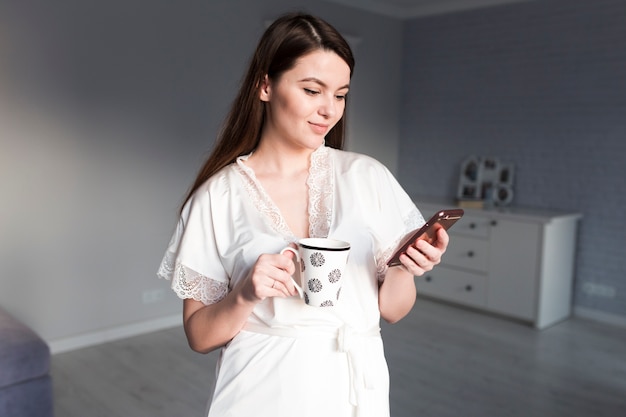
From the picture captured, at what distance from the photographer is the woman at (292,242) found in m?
0.98

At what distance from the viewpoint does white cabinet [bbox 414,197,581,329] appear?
409cm

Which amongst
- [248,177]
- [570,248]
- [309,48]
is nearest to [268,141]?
[248,177]

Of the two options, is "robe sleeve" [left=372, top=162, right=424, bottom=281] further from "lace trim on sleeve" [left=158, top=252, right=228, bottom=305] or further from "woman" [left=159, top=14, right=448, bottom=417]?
"lace trim on sleeve" [left=158, top=252, right=228, bottom=305]

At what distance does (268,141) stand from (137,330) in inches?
119

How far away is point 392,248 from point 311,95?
0.32m

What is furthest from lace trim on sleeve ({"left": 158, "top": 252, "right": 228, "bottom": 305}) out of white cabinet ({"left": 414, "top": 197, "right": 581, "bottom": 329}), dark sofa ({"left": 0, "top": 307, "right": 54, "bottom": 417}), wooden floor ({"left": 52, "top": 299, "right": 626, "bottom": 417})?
white cabinet ({"left": 414, "top": 197, "right": 581, "bottom": 329})

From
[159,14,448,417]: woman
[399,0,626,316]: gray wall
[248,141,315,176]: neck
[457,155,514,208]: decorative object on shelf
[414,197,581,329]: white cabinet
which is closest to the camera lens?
[159,14,448,417]: woman

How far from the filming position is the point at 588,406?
114 inches

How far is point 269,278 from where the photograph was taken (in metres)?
0.88

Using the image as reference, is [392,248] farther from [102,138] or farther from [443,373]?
[102,138]

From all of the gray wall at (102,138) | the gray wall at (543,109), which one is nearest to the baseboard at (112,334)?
the gray wall at (102,138)

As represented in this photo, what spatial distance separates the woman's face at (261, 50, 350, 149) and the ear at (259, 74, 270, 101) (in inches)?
1.2

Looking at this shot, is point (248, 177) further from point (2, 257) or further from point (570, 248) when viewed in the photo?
point (570, 248)

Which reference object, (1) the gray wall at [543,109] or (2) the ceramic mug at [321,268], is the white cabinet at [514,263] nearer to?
(1) the gray wall at [543,109]
